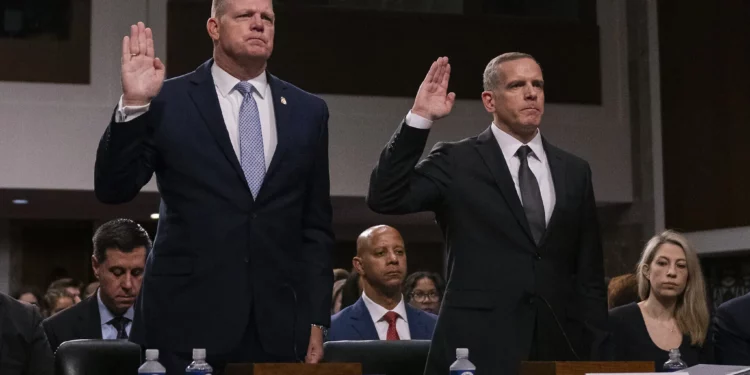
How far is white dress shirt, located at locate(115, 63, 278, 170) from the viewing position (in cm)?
263

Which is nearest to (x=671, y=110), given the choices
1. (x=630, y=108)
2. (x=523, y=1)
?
(x=630, y=108)

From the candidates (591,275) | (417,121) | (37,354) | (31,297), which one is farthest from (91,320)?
(31,297)

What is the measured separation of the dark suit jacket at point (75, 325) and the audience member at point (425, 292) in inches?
107

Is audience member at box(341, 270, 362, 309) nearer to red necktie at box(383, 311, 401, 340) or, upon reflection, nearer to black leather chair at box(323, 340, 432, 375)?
red necktie at box(383, 311, 401, 340)

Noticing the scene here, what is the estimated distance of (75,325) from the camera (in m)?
4.41

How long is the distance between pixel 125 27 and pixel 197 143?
6952 mm

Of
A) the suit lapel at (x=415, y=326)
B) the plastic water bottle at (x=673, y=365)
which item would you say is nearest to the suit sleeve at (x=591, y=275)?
the plastic water bottle at (x=673, y=365)

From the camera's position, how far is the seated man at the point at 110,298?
14.5 ft

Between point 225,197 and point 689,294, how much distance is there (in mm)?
2921

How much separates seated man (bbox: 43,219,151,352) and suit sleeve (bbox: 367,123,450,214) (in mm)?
1847

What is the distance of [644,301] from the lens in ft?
16.4

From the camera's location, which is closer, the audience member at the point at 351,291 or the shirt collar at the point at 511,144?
the shirt collar at the point at 511,144

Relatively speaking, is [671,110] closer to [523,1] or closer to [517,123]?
[523,1]

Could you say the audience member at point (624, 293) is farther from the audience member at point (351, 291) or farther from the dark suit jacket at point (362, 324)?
the audience member at point (351, 291)
